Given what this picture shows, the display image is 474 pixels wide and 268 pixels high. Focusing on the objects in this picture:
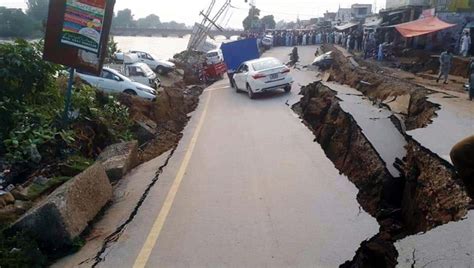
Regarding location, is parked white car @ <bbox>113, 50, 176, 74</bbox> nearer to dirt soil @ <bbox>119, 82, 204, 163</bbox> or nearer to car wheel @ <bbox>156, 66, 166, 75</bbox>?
car wheel @ <bbox>156, 66, 166, 75</bbox>

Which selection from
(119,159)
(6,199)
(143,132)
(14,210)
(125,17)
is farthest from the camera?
(125,17)

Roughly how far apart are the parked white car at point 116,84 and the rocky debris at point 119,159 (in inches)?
351

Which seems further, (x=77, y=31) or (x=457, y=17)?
(x=457, y=17)

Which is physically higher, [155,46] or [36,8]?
[36,8]

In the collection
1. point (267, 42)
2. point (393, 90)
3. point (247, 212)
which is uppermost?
→ point (247, 212)

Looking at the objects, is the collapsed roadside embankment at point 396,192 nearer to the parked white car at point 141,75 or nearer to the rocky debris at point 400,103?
the rocky debris at point 400,103

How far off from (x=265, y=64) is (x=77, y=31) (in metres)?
10.9

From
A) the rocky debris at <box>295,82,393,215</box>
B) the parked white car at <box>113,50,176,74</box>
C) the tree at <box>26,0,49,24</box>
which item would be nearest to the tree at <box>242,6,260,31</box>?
the tree at <box>26,0,49,24</box>

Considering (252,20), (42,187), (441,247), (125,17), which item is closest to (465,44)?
(441,247)

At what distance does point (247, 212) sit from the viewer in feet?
20.6

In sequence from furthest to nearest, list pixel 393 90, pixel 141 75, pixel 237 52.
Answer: pixel 237 52 < pixel 141 75 < pixel 393 90

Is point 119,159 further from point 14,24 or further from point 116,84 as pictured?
point 14,24

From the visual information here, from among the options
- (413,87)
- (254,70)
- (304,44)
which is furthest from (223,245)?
(304,44)

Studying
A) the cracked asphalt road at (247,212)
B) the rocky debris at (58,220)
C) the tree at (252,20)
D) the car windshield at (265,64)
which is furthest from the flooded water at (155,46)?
the rocky debris at (58,220)
